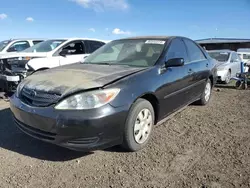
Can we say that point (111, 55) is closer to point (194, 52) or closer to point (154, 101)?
point (154, 101)

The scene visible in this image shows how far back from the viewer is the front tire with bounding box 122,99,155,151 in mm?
3211

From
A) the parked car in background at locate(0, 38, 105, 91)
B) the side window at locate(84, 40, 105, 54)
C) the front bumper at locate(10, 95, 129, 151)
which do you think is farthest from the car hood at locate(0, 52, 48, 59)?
the front bumper at locate(10, 95, 129, 151)

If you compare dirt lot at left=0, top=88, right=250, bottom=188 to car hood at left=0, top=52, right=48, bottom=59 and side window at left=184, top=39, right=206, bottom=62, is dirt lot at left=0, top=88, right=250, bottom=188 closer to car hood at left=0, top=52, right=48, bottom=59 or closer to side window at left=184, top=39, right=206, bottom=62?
side window at left=184, top=39, right=206, bottom=62

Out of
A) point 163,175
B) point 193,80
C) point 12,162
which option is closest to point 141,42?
point 193,80

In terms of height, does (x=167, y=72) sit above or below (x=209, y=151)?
above

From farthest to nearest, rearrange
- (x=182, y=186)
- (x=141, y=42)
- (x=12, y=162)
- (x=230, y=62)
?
(x=230, y=62) < (x=141, y=42) < (x=12, y=162) < (x=182, y=186)

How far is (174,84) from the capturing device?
4.08m

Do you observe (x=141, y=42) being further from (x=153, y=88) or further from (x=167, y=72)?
(x=153, y=88)

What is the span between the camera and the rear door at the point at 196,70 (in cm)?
475

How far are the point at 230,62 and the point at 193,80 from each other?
687 cm

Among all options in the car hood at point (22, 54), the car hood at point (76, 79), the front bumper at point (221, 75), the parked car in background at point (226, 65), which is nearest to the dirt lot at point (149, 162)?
the car hood at point (76, 79)

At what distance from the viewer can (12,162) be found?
3201mm

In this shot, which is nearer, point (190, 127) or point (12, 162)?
point (12, 162)

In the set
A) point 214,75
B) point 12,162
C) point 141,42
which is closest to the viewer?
point 12,162
